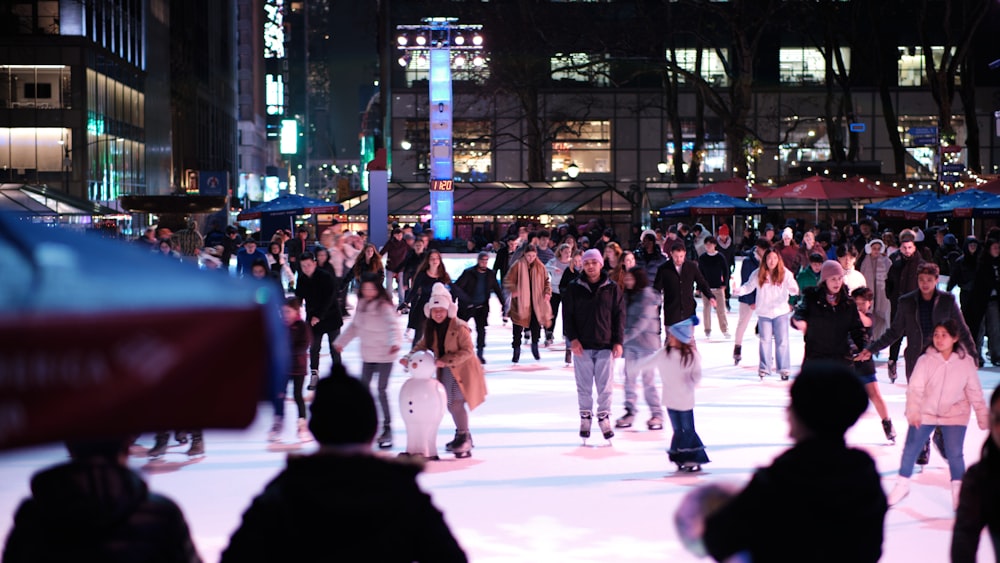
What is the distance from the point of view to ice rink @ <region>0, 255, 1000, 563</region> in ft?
25.3

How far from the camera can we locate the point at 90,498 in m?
3.11

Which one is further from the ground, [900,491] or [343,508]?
[343,508]

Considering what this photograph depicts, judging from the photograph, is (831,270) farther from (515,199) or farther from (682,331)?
(515,199)

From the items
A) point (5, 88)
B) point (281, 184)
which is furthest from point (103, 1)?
point (281, 184)

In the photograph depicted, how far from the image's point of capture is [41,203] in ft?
124

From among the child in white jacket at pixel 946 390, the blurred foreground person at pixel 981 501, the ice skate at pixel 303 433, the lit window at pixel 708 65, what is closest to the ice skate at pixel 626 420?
the ice skate at pixel 303 433

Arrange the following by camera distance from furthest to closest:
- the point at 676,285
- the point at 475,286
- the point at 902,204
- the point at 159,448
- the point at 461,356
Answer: the point at 902,204, the point at 475,286, the point at 676,285, the point at 159,448, the point at 461,356

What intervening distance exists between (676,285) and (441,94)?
2794 centimetres

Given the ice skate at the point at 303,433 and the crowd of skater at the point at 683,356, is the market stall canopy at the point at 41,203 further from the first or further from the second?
the ice skate at the point at 303,433

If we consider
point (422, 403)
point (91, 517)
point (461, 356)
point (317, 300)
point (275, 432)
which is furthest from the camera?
point (317, 300)

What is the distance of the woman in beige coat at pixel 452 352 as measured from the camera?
33.3 ft

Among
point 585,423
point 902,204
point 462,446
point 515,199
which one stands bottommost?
point 462,446

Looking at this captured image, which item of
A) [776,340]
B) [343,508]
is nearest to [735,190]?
[776,340]

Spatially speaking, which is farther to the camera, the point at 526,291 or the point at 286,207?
the point at 286,207
